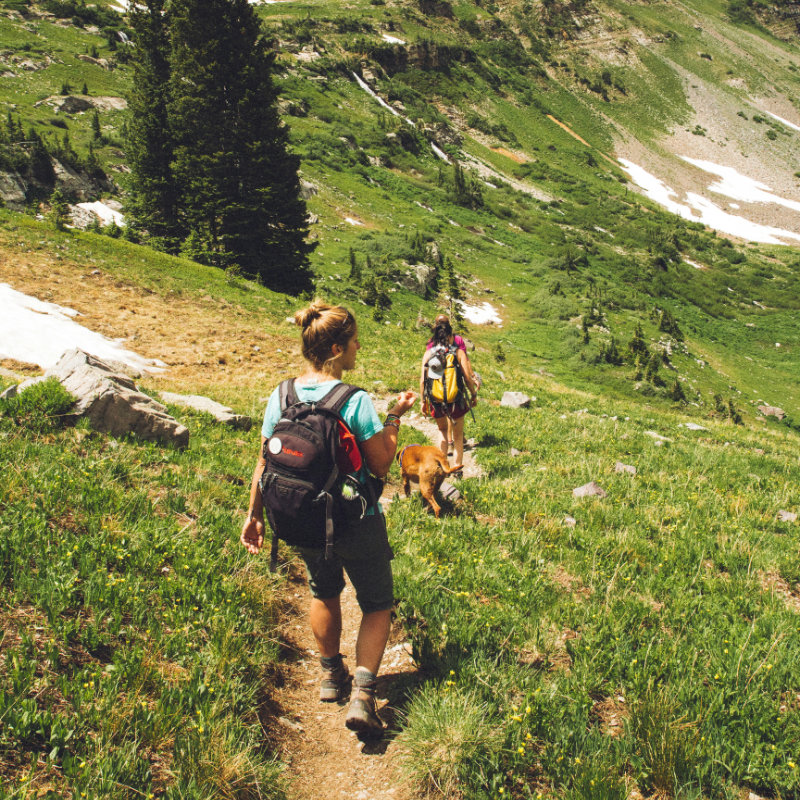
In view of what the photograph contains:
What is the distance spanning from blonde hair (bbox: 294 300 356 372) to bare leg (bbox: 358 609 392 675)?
1658 mm

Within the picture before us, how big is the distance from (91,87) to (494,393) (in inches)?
2818

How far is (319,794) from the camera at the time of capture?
2.70 m

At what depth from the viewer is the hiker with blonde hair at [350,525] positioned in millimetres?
2865

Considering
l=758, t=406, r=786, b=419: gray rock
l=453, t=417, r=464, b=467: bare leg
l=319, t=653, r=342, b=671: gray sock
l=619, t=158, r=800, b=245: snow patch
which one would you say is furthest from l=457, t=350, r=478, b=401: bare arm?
l=619, t=158, r=800, b=245: snow patch

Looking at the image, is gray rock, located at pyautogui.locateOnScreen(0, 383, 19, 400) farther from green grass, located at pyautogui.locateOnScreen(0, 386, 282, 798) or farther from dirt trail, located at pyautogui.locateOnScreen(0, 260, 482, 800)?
dirt trail, located at pyautogui.locateOnScreen(0, 260, 482, 800)

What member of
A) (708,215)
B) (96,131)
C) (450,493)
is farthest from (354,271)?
(708,215)

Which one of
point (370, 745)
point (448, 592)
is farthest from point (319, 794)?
point (448, 592)

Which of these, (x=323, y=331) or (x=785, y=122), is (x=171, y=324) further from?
(x=785, y=122)

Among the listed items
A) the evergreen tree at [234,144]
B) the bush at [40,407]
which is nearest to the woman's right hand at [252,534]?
the bush at [40,407]

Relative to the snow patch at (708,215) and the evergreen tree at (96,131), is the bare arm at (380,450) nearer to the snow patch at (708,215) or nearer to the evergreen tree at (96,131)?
the evergreen tree at (96,131)

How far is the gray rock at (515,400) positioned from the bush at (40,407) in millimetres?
9865

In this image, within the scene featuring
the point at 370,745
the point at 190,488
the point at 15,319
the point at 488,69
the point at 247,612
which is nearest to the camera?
the point at 370,745

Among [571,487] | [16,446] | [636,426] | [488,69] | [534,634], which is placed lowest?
[636,426]

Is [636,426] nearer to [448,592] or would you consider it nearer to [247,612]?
[448,592]
